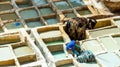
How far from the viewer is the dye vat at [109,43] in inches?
340

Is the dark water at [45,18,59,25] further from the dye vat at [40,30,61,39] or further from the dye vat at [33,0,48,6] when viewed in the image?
the dye vat at [33,0,48,6]

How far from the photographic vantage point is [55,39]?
9094 millimetres

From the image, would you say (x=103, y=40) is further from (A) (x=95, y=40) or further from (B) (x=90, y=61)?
(B) (x=90, y=61)

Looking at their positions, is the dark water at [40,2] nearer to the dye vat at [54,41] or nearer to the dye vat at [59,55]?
the dye vat at [54,41]

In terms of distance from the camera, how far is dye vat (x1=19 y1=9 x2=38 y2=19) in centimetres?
1007

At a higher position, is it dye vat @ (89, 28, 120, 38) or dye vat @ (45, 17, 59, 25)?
dye vat @ (45, 17, 59, 25)

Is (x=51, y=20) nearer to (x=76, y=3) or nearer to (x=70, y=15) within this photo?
(x=70, y=15)

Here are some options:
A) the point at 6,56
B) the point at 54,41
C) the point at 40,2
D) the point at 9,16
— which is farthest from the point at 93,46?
the point at 9,16

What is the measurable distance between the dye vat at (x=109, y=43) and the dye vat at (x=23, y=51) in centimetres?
211

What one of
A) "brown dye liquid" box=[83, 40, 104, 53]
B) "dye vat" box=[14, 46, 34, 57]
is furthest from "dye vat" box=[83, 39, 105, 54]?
"dye vat" box=[14, 46, 34, 57]

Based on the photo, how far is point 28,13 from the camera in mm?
10234

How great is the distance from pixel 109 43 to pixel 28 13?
3.02 m

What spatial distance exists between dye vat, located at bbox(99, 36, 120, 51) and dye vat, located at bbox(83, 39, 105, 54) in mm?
183

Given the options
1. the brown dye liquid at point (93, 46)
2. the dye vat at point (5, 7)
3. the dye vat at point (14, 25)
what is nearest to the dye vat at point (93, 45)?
the brown dye liquid at point (93, 46)
